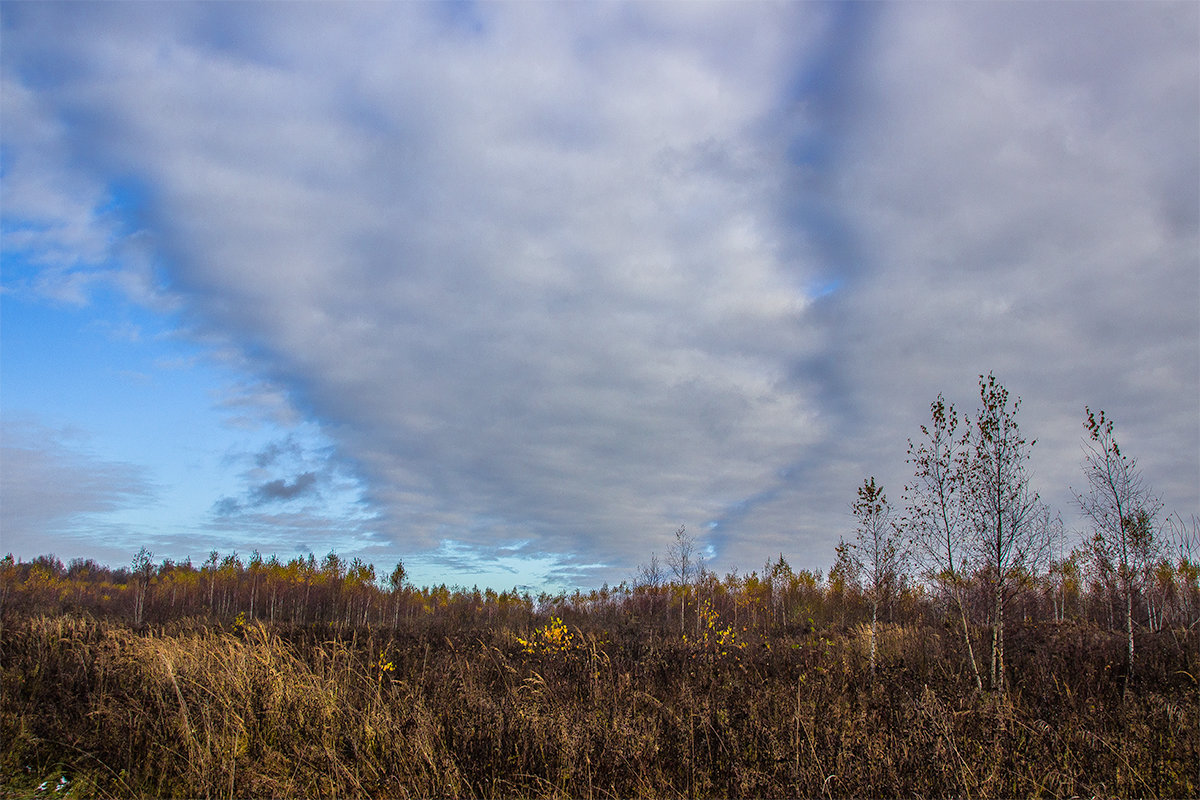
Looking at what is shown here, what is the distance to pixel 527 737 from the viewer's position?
19.8 feet

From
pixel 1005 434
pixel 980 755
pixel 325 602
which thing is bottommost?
pixel 325 602

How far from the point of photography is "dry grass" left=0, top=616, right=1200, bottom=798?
17.2 feet

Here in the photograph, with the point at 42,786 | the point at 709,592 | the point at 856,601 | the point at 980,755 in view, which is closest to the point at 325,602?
the point at 709,592

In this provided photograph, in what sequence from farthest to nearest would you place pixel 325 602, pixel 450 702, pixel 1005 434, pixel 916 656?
pixel 325 602
pixel 916 656
pixel 1005 434
pixel 450 702

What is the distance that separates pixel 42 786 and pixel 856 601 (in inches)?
1583

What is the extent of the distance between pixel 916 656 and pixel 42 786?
1738 cm

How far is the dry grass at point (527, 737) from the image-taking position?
5.25 meters

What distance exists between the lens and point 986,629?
18.8 meters

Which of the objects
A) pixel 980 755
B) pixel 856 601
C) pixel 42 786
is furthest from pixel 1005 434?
pixel 856 601

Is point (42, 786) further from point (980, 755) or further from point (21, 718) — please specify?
point (980, 755)

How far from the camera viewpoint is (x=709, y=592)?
142ft

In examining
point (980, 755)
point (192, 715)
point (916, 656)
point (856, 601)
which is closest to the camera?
point (980, 755)

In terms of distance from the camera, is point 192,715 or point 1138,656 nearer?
point 192,715

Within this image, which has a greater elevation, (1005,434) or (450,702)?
(1005,434)
